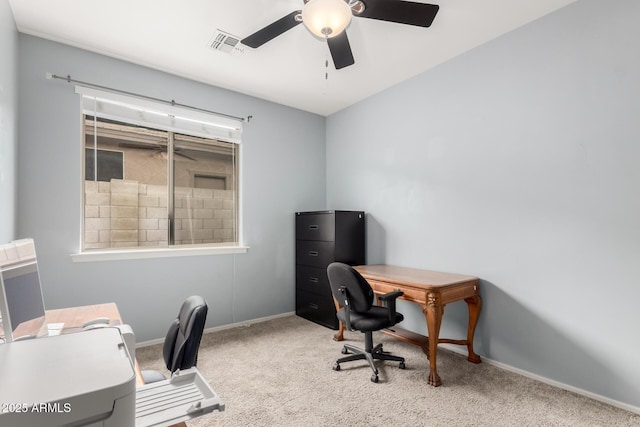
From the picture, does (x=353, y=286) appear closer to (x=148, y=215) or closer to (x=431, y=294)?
(x=431, y=294)

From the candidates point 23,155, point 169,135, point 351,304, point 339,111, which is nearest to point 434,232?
point 351,304

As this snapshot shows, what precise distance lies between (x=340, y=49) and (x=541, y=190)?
1.75 m

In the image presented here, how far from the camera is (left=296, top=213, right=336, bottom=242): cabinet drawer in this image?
342 cm

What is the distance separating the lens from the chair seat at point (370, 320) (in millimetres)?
2352

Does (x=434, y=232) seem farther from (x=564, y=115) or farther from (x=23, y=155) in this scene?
(x=23, y=155)

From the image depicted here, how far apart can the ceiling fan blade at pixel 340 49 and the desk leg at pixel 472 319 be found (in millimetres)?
2091

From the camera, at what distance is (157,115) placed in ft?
10.1

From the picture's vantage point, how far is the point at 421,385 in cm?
221

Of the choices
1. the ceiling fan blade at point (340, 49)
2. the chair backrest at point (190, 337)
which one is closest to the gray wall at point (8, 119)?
the chair backrest at point (190, 337)

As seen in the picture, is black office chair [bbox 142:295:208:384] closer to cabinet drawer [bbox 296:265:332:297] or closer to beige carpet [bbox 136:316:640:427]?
beige carpet [bbox 136:316:640:427]

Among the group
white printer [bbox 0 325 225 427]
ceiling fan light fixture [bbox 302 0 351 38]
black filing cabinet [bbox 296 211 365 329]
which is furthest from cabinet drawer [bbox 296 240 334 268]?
white printer [bbox 0 325 225 427]

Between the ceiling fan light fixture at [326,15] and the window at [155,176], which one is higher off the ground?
the ceiling fan light fixture at [326,15]

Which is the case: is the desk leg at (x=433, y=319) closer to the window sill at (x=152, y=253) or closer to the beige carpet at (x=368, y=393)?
the beige carpet at (x=368, y=393)

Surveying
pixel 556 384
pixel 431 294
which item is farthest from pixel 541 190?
pixel 556 384
